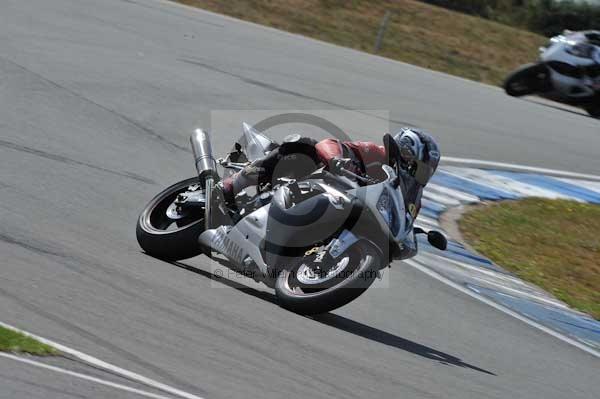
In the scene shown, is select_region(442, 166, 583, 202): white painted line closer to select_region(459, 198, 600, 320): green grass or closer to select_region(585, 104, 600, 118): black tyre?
select_region(459, 198, 600, 320): green grass

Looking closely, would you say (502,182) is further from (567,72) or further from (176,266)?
(176,266)

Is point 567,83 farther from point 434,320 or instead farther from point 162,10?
point 434,320

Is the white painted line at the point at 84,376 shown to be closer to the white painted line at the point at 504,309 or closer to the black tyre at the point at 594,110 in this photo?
the white painted line at the point at 504,309

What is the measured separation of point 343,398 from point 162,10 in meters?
17.2

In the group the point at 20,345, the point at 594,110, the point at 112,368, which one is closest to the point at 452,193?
the point at 112,368

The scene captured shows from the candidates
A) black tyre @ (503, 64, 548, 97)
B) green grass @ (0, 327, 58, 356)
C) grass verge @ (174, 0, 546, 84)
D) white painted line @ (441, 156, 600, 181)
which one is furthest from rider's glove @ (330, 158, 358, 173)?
grass verge @ (174, 0, 546, 84)

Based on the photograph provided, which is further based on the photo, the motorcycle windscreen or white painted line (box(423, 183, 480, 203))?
white painted line (box(423, 183, 480, 203))

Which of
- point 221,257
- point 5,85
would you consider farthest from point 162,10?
point 221,257

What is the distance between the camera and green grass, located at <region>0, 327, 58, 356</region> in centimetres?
525

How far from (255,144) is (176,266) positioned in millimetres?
1041

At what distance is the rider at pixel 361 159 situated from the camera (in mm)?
7582

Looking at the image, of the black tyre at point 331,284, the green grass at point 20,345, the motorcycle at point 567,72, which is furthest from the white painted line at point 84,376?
the motorcycle at point 567,72

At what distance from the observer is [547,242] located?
12.9 m

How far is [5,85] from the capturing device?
1307 cm
